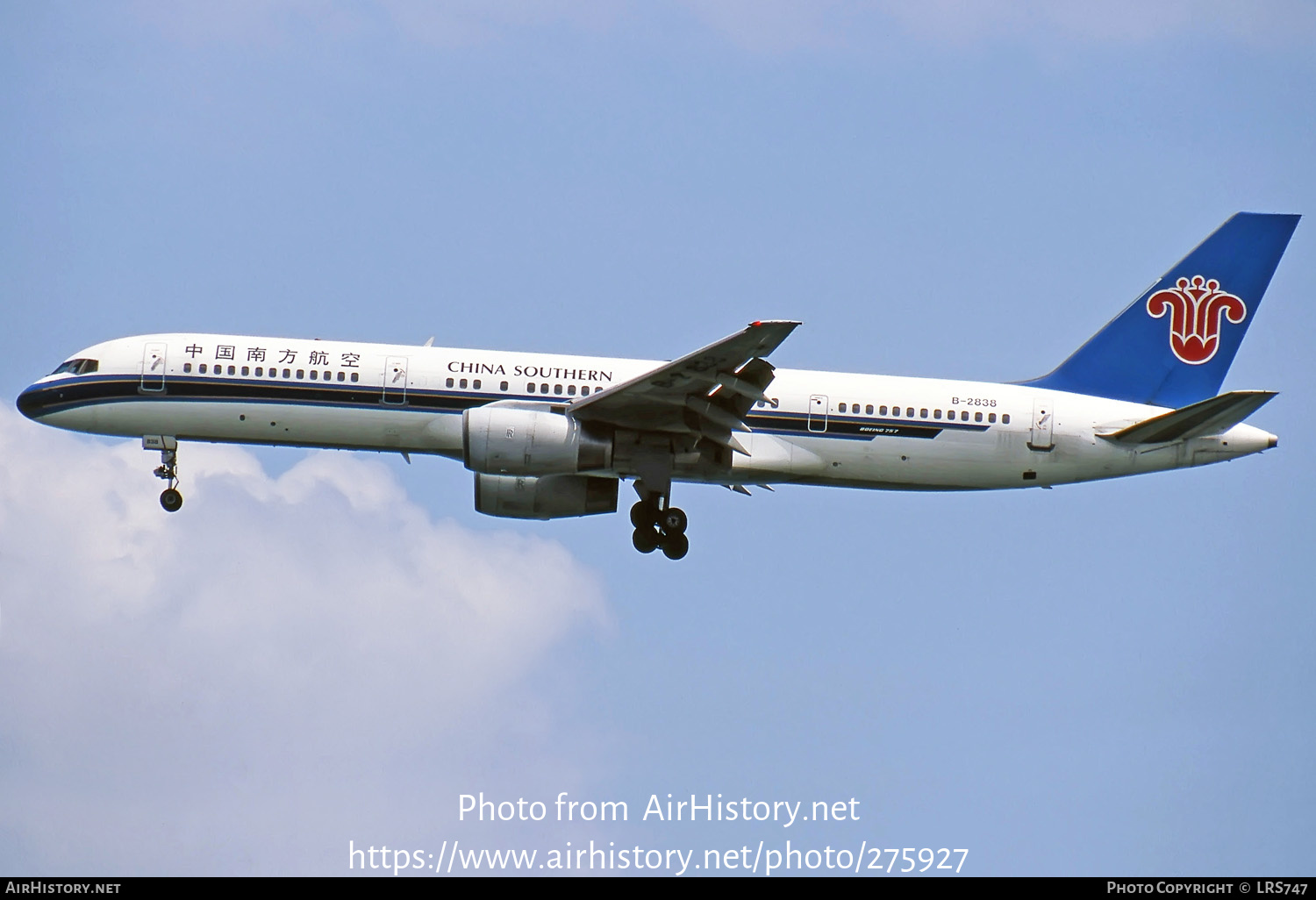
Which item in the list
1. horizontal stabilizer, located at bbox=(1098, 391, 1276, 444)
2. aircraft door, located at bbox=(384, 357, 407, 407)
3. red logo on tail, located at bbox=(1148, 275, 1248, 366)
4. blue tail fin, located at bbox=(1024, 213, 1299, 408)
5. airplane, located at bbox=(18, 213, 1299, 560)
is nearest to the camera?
horizontal stabilizer, located at bbox=(1098, 391, 1276, 444)

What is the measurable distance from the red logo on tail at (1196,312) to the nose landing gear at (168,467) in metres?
26.5

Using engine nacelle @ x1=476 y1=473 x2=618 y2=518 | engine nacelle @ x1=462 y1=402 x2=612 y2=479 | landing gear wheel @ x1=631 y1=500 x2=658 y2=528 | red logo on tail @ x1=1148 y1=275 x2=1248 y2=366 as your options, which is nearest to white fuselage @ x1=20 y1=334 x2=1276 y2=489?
landing gear wheel @ x1=631 y1=500 x2=658 y2=528

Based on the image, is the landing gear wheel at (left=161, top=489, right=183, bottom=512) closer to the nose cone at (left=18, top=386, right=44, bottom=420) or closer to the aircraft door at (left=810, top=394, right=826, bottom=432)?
the nose cone at (left=18, top=386, right=44, bottom=420)

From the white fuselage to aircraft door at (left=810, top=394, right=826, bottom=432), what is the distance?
38mm

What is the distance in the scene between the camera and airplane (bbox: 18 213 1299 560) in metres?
40.1

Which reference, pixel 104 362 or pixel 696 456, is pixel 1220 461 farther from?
pixel 104 362

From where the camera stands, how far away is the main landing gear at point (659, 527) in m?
41.4

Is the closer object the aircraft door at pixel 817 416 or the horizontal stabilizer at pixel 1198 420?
the horizontal stabilizer at pixel 1198 420

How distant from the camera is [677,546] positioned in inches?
1633

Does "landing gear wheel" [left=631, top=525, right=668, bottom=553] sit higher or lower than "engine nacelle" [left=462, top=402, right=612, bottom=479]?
lower

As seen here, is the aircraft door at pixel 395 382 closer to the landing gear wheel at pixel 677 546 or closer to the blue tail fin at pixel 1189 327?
the landing gear wheel at pixel 677 546

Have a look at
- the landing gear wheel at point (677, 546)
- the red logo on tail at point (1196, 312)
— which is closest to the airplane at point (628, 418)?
the landing gear wheel at point (677, 546)

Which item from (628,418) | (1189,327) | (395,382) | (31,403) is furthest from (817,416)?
(31,403)
